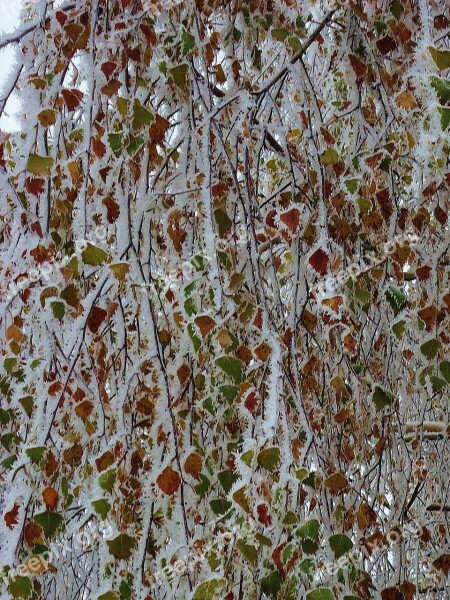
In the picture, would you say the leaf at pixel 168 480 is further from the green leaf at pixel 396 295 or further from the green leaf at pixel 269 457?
the green leaf at pixel 396 295

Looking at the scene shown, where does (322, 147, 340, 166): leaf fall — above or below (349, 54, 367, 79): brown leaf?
below

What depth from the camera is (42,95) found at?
41.3 inches

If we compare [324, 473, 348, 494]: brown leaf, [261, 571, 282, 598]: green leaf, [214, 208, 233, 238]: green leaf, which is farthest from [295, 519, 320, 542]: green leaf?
[214, 208, 233, 238]: green leaf

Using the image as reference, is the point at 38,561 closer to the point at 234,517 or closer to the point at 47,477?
the point at 47,477

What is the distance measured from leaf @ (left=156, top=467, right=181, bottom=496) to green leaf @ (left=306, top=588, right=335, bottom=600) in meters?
0.26

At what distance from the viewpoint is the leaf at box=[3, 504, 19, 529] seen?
35.2 inches

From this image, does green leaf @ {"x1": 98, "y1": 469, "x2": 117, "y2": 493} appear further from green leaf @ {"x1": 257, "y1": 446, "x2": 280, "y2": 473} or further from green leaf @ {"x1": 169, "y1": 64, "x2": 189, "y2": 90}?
green leaf @ {"x1": 169, "y1": 64, "x2": 189, "y2": 90}

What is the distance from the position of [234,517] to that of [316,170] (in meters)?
0.61

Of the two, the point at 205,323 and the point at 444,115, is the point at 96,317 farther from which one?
the point at 444,115

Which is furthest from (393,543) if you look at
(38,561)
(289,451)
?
(38,561)

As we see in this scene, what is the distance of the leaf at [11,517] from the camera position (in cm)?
89

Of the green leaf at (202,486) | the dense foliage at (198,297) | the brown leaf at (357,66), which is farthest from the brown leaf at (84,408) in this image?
the brown leaf at (357,66)

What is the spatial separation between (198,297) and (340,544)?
50cm

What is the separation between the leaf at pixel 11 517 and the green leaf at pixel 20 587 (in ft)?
0.23
